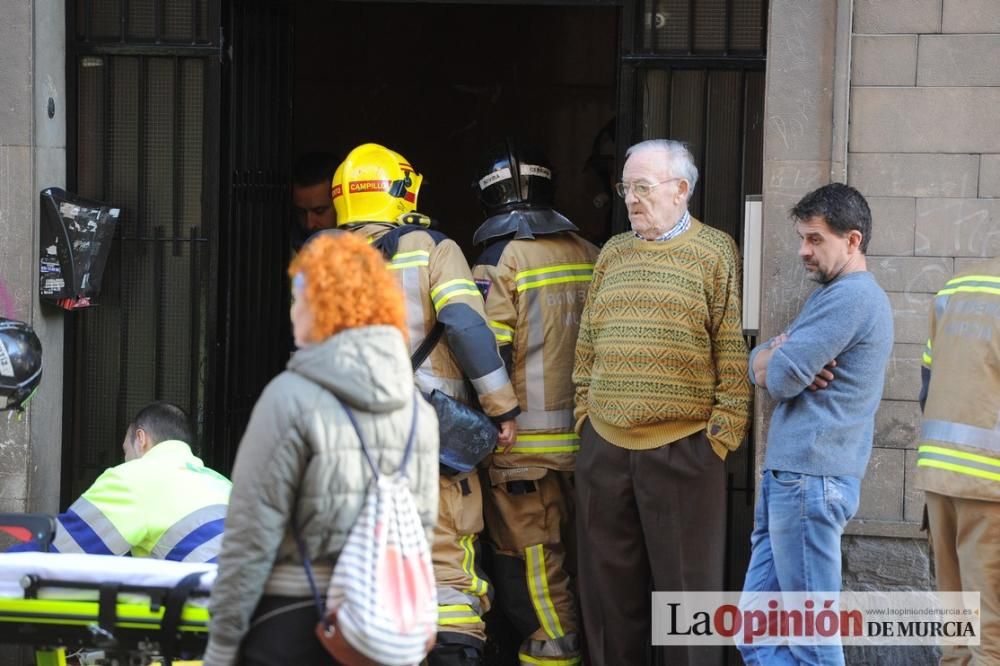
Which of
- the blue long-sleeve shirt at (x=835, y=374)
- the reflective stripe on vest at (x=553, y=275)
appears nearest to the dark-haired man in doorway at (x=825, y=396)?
the blue long-sleeve shirt at (x=835, y=374)

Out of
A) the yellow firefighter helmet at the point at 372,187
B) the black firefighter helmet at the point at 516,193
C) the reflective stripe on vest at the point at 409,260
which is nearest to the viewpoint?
the reflective stripe on vest at the point at 409,260

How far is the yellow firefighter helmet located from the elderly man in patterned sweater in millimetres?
915

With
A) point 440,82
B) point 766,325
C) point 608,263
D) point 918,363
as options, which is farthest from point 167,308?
point 440,82

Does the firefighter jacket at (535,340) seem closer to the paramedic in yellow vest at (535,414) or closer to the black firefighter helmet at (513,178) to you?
the paramedic in yellow vest at (535,414)

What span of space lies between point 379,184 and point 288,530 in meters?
2.39

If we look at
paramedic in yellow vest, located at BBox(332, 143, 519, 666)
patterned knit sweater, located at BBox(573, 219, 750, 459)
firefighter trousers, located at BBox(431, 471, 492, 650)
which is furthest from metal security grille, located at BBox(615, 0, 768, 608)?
firefighter trousers, located at BBox(431, 471, 492, 650)

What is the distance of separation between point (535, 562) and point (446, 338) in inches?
39.3

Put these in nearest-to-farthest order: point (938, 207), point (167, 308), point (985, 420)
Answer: point (985, 420) < point (938, 207) < point (167, 308)

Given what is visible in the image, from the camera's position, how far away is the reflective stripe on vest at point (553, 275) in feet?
18.1

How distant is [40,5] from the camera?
5.52 m

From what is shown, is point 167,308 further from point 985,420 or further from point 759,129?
point 985,420

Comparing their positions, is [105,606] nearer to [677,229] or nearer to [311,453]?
[311,453]

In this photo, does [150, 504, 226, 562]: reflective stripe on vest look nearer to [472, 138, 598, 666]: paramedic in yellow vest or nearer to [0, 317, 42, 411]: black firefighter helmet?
[0, 317, 42, 411]: black firefighter helmet

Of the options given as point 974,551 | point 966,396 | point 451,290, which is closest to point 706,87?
point 451,290
